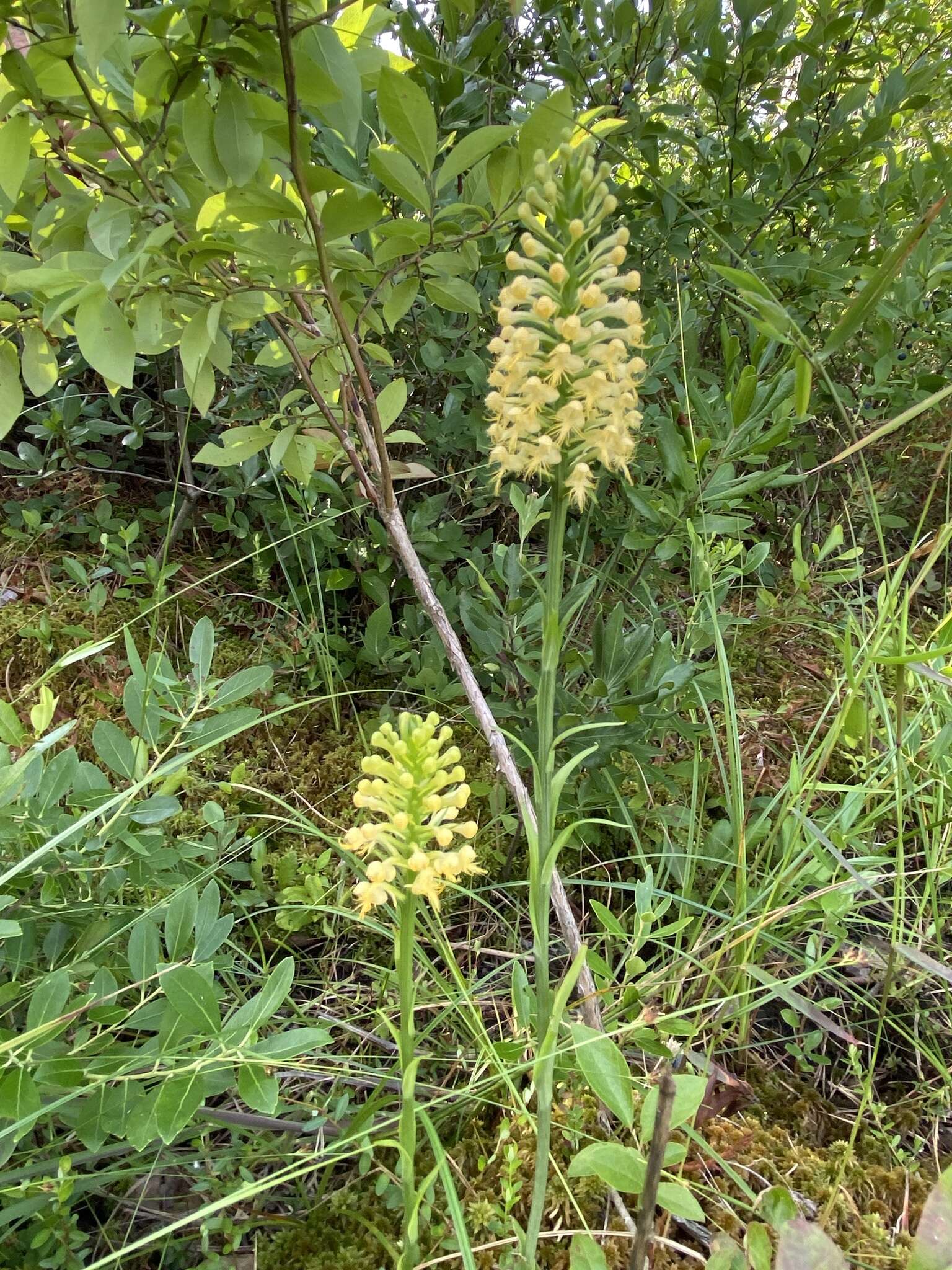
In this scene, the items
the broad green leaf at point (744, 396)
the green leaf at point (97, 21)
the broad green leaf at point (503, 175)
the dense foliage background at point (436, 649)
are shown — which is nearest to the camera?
the green leaf at point (97, 21)

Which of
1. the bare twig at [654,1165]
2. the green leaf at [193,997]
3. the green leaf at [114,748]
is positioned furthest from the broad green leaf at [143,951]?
the bare twig at [654,1165]

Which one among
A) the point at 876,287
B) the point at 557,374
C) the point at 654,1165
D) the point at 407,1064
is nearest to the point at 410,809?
the point at 407,1064

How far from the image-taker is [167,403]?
6.44 feet

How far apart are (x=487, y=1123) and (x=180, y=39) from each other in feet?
4.94

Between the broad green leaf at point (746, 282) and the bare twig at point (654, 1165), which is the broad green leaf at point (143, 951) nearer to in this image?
the bare twig at point (654, 1165)

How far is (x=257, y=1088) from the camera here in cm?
79

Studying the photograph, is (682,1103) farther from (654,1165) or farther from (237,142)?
(237,142)

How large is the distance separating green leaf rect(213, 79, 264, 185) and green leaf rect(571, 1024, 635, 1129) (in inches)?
43.0

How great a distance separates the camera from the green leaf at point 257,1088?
0.78 m

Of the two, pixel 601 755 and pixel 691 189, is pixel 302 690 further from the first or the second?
pixel 691 189

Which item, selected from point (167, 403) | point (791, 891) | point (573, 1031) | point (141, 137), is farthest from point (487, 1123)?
point (167, 403)

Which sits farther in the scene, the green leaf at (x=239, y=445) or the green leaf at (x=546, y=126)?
the green leaf at (x=239, y=445)

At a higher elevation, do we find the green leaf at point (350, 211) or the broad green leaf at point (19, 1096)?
the green leaf at point (350, 211)

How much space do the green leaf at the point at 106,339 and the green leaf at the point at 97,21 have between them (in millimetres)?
268
